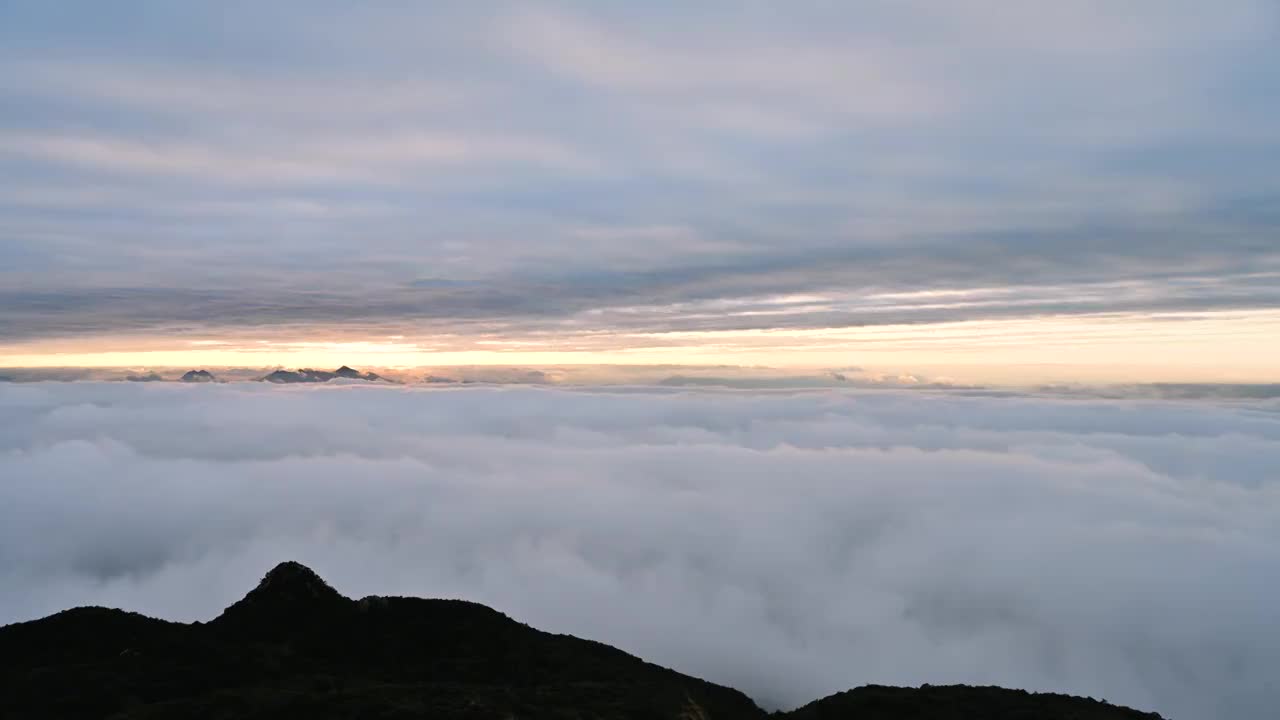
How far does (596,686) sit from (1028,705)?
37810mm

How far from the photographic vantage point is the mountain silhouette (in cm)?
5094

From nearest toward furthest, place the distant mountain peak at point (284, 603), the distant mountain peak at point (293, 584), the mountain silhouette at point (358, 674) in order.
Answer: the mountain silhouette at point (358, 674) → the distant mountain peak at point (284, 603) → the distant mountain peak at point (293, 584)

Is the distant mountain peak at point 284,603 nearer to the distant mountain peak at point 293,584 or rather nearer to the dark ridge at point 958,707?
the distant mountain peak at point 293,584

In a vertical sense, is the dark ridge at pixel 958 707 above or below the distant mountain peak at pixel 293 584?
below

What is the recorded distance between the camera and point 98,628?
233 ft

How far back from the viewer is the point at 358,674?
2633 inches

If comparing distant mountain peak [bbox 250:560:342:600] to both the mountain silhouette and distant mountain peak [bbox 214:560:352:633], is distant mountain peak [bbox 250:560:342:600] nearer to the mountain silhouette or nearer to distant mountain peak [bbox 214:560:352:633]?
distant mountain peak [bbox 214:560:352:633]

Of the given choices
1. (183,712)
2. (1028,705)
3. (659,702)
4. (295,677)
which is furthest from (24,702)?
(1028,705)

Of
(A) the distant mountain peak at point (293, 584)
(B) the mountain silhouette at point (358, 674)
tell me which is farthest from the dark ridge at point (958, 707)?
(A) the distant mountain peak at point (293, 584)

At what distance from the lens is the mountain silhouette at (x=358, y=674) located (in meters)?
50.9

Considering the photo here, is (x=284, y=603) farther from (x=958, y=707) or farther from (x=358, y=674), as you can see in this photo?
(x=958, y=707)

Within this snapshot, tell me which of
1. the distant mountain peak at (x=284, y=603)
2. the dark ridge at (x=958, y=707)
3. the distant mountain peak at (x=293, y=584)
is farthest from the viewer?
the distant mountain peak at (x=293, y=584)

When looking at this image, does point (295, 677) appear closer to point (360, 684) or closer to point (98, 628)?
point (360, 684)

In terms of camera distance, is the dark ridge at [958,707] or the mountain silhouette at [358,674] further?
the dark ridge at [958,707]
